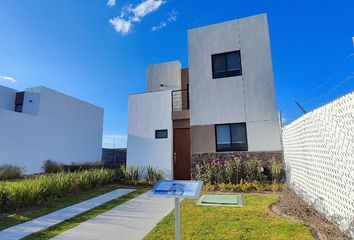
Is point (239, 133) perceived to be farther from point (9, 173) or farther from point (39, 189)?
point (9, 173)

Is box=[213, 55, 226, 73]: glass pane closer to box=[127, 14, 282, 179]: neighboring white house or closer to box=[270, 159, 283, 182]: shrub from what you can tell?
box=[127, 14, 282, 179]: neighboring white house

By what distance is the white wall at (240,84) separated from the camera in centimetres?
940

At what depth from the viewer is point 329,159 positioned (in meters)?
4.15

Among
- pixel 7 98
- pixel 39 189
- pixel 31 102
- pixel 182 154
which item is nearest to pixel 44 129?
pixel 31 102

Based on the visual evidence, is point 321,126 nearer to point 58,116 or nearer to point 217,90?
point 217,90

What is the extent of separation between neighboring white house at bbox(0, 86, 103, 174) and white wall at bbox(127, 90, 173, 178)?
10.0 m

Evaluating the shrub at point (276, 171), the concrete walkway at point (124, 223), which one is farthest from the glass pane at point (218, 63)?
the concrete walkway at point (124, 223)

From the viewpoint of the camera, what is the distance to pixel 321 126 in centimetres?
452

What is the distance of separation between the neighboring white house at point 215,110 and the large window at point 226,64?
1.6 inches

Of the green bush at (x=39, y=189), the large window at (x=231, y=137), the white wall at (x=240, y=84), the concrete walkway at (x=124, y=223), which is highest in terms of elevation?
the white wall at (x=240, y=84)

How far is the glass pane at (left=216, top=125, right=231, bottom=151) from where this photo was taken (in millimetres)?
9773

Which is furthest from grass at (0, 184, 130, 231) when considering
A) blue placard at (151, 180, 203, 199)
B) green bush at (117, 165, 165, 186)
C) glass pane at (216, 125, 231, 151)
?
glass pane at (216, 125, 231, 151)

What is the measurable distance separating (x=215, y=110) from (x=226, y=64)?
209 centimetres

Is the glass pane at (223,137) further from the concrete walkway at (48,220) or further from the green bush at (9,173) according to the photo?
the green bush at (9,173)
